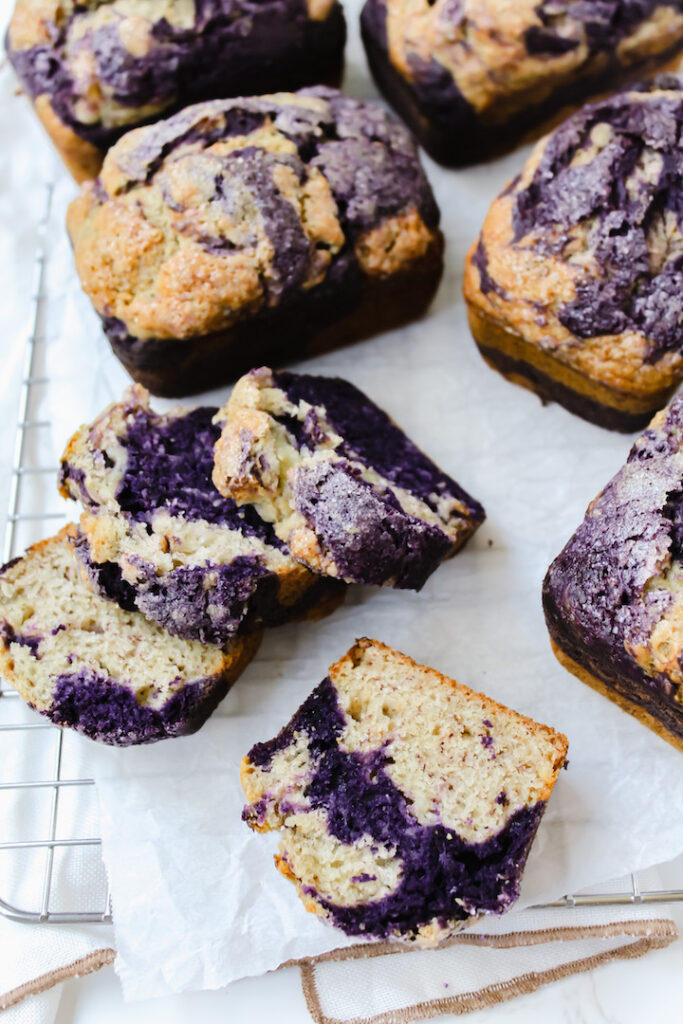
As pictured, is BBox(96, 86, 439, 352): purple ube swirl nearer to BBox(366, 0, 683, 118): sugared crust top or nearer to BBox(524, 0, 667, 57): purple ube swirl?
BBox(366, 0, 683, 118): sugared crust top

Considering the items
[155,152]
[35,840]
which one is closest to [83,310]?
[155,152]

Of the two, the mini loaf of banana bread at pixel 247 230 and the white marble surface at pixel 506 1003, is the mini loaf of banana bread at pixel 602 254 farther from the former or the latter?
the white marble surface at pixel 506 1003

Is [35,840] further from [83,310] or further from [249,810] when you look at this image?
[83,310]

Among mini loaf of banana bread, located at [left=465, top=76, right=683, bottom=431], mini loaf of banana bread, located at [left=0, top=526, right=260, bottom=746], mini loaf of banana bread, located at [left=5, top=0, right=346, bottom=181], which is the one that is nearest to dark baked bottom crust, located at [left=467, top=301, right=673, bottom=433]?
mini loaf of banana bread, located at [left=465, top=76, right=683, bottom=431]

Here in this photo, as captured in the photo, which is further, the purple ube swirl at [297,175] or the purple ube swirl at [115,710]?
the purple ube swirl at [297,175]

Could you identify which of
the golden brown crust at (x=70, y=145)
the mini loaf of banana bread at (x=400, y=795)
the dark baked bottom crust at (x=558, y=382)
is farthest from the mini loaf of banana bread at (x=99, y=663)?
the golden brown crust at (x=70, y=145)

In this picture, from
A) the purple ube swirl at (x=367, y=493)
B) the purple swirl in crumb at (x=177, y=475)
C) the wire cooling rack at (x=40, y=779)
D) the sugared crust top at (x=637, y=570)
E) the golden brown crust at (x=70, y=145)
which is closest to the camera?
the sugared crust top at (x=637, y=570)

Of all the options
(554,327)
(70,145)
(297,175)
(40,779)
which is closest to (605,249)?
(554,327)

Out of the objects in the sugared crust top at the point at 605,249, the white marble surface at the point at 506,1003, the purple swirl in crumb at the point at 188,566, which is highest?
the sugared crust top at the point at 605,249
